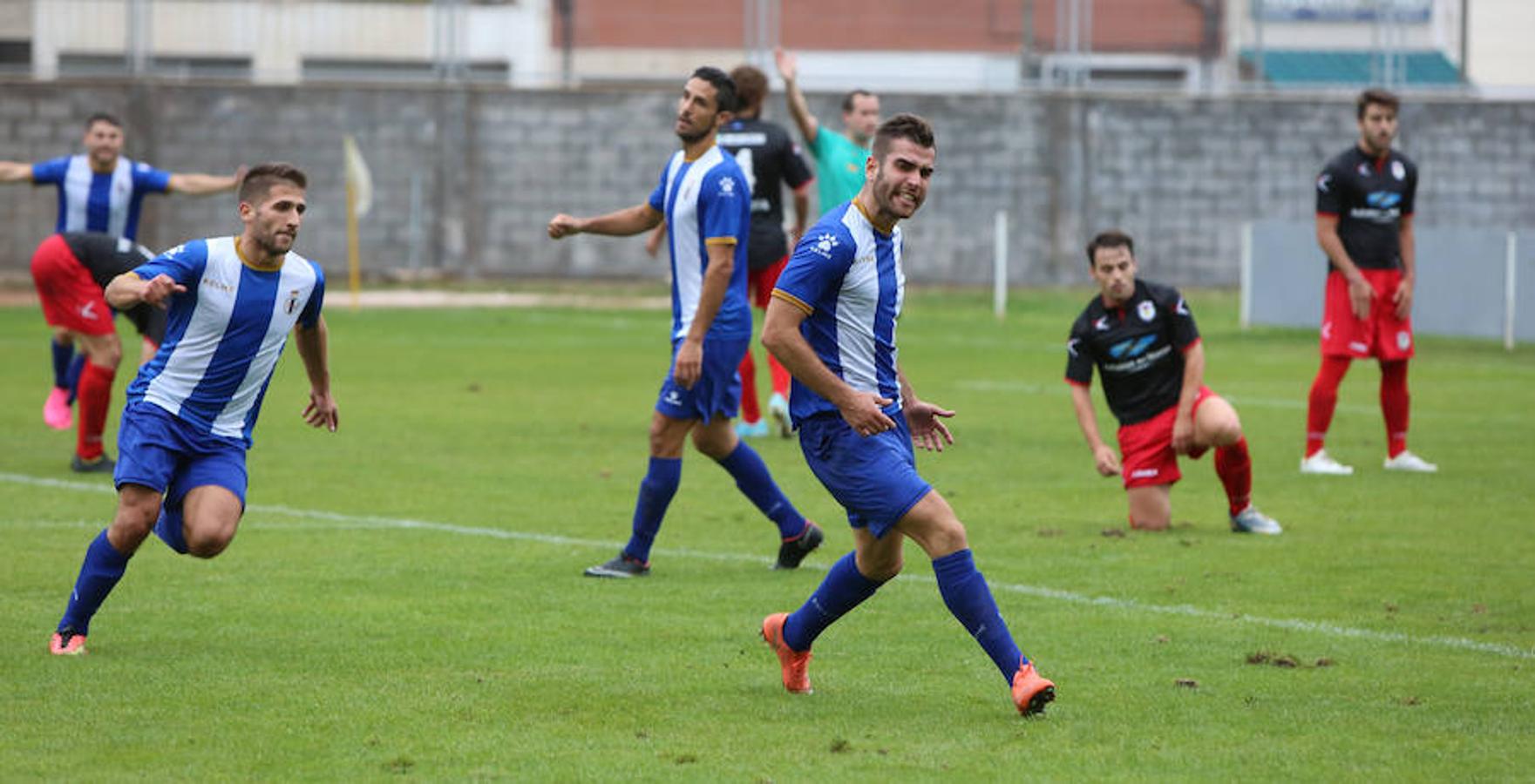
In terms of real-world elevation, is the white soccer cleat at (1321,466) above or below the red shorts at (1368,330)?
below

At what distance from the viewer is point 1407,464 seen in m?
13.3

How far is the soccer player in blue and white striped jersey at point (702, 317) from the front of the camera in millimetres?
9219

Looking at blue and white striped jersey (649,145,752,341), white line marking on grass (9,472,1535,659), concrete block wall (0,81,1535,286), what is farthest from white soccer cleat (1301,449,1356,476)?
concrete block wall (0,81,1535,286)

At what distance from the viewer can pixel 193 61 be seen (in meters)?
35.2

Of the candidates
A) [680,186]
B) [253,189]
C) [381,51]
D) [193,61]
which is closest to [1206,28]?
[381,51]

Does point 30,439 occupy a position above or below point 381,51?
below

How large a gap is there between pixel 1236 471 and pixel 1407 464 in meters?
3.13

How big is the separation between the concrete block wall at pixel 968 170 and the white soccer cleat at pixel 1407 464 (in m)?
20.2

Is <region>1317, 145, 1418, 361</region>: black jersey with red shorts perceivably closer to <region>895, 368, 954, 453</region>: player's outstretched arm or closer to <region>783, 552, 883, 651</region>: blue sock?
<region>895, 368, 954, 453</region>: player's outstretched arm

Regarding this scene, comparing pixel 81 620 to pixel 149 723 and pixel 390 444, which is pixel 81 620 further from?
pixel 390 444

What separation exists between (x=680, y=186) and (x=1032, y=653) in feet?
9.55

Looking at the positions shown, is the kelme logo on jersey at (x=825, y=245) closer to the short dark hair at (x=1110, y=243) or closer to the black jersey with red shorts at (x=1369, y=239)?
the short dark hair at (x=1110, y=243)

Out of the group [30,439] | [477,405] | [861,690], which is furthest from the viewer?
[477,405]

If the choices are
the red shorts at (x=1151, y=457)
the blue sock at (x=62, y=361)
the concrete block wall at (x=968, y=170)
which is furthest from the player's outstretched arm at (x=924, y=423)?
the concrete block wall at (x=968, y=170)
